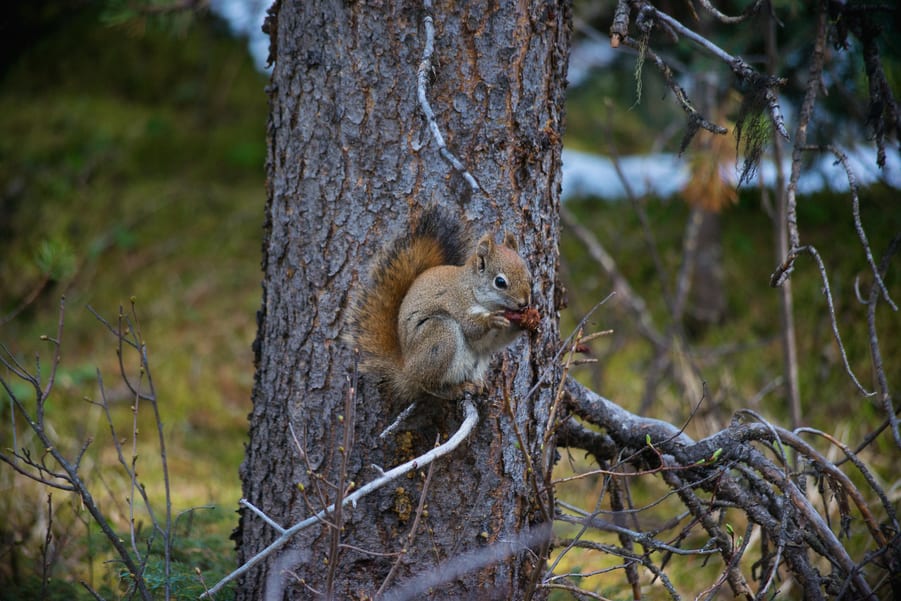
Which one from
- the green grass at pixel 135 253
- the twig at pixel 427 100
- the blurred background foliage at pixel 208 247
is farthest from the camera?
the blurred background foliage at pixel 208 247

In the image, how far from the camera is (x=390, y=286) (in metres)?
1.77

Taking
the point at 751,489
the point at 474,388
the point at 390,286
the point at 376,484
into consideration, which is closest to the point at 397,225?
the point at 390,286

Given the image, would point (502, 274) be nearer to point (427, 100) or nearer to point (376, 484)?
point (427, 100)

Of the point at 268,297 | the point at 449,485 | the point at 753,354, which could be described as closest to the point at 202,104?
the point at 753,354

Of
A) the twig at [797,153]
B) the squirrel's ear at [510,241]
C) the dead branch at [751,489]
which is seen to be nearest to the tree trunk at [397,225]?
the squirrel's ear at [510,241]

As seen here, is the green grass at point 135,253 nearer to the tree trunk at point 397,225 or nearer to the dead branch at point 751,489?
the tree trunk at point 397,225

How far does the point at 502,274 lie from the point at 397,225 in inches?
10.4

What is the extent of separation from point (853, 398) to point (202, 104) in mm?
5699

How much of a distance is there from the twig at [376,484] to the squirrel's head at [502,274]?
0.27 meters

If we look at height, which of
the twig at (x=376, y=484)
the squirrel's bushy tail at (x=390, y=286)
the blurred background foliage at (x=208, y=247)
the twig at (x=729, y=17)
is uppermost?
the blurred background foliage at (x=208, y=247)

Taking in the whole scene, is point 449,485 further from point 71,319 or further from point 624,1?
point 71,319

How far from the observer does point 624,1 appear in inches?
64.2

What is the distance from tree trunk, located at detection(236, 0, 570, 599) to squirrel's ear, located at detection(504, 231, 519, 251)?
0.07ft

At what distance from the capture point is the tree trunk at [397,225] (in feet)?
5.50
